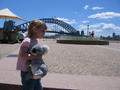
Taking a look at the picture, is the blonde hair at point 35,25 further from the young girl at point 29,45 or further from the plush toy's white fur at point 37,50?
the plush toy's white fur at point 37,50

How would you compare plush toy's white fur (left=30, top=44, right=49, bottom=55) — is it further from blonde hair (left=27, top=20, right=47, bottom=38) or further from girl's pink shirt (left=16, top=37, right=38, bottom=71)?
blonde hair (left=27, top=20, right=47, bottom=38)

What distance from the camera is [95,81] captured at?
194 inches

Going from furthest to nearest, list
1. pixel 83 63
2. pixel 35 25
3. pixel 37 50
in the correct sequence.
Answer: pixel 83 63 → pixel 35 25 → pixel 37 50

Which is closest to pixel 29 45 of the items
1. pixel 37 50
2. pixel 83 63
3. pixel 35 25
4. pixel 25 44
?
pixel 25 44

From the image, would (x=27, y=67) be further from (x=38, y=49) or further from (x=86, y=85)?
(x=86, y=85)

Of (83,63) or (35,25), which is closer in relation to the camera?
(35,25)

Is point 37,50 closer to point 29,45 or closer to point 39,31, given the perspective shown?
point 29,45

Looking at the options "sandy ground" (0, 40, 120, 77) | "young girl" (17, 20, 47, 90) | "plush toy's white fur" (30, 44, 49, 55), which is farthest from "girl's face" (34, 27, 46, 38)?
"sandy ground" (0, 40, 120, 77)

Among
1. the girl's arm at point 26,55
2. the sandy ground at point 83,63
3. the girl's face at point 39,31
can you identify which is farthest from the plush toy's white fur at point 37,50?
the sandy ground at point 83,63

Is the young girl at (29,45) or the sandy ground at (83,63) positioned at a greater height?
the young girl at (29,45)

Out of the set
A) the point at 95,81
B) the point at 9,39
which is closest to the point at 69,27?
the point at 9,39

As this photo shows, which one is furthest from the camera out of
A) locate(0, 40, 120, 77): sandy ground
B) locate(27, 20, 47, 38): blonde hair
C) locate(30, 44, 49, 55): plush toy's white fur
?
locate(0, 40, 120, 77): sandy ground

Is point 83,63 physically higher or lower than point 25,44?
Result: lower

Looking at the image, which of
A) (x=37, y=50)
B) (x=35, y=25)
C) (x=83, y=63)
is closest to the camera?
(x=37, y=50)
